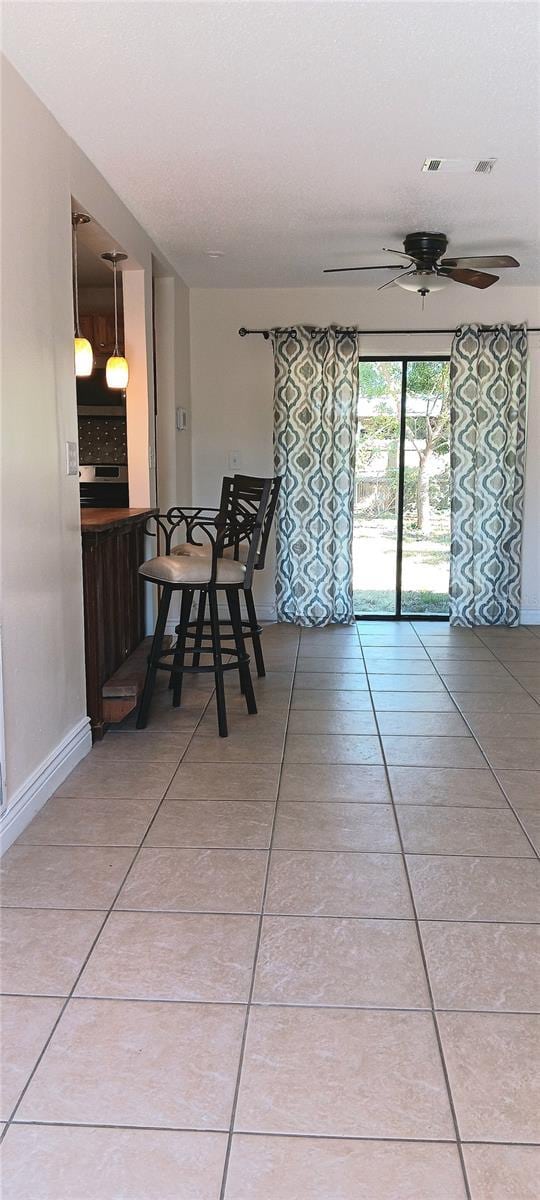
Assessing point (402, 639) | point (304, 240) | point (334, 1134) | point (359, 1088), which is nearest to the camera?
point (334, 1134)

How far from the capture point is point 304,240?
15.9ft

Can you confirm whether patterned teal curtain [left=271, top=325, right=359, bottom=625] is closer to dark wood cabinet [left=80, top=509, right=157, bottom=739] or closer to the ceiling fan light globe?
the ceiling fan light globe

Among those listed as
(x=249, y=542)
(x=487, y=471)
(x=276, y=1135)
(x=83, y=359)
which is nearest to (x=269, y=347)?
(x=487, y=471)

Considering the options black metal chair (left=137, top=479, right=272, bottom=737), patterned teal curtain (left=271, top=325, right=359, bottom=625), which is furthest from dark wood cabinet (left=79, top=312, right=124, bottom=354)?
black metal chair (left=137, top=479, right=272, bottom=737)

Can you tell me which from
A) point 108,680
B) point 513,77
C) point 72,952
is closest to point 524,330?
point 513,77

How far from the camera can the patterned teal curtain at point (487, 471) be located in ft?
20.1

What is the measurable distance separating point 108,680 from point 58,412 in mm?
1274

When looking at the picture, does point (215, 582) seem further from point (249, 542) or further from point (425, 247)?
point (425, 247)

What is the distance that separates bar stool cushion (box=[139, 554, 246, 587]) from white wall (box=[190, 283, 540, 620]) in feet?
8.69

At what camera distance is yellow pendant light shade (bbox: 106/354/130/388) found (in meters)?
4.57

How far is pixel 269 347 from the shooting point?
6.36 metres

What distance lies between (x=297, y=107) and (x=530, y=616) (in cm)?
435

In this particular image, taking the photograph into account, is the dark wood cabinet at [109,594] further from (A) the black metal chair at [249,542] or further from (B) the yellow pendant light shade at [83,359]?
(B) the yellow pendant light shade at [83,359]

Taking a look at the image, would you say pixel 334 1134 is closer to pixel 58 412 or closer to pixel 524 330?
pixel 58 412
